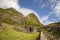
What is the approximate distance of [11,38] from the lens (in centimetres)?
2208

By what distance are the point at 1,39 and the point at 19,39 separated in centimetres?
257

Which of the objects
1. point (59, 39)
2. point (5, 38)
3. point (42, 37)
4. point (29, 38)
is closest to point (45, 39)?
point (42, 37)

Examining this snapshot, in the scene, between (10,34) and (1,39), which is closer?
(1,39)

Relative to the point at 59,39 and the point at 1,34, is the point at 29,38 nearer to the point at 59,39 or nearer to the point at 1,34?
the point at 1,34

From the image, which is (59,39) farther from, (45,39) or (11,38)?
(11,38)

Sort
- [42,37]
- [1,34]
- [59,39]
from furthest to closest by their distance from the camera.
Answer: [59,39] < [1,34] < [42,37]

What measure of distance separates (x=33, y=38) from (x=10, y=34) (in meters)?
3.61

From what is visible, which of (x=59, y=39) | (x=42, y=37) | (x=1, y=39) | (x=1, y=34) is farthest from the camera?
(x=59, y=39)

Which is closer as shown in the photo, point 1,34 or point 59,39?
point 1,34

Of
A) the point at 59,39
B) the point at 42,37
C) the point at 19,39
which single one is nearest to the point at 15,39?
the point at 19,39

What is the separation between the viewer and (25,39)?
2223 centimetres

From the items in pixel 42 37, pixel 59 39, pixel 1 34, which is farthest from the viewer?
pixel 59 39

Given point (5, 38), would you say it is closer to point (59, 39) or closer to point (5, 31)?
point (5, 31)

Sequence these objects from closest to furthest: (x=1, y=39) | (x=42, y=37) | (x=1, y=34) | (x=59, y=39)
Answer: (x=42, y=37) < (x=1, y=39) < (x=1, y=34) < (x=59, y=39)
